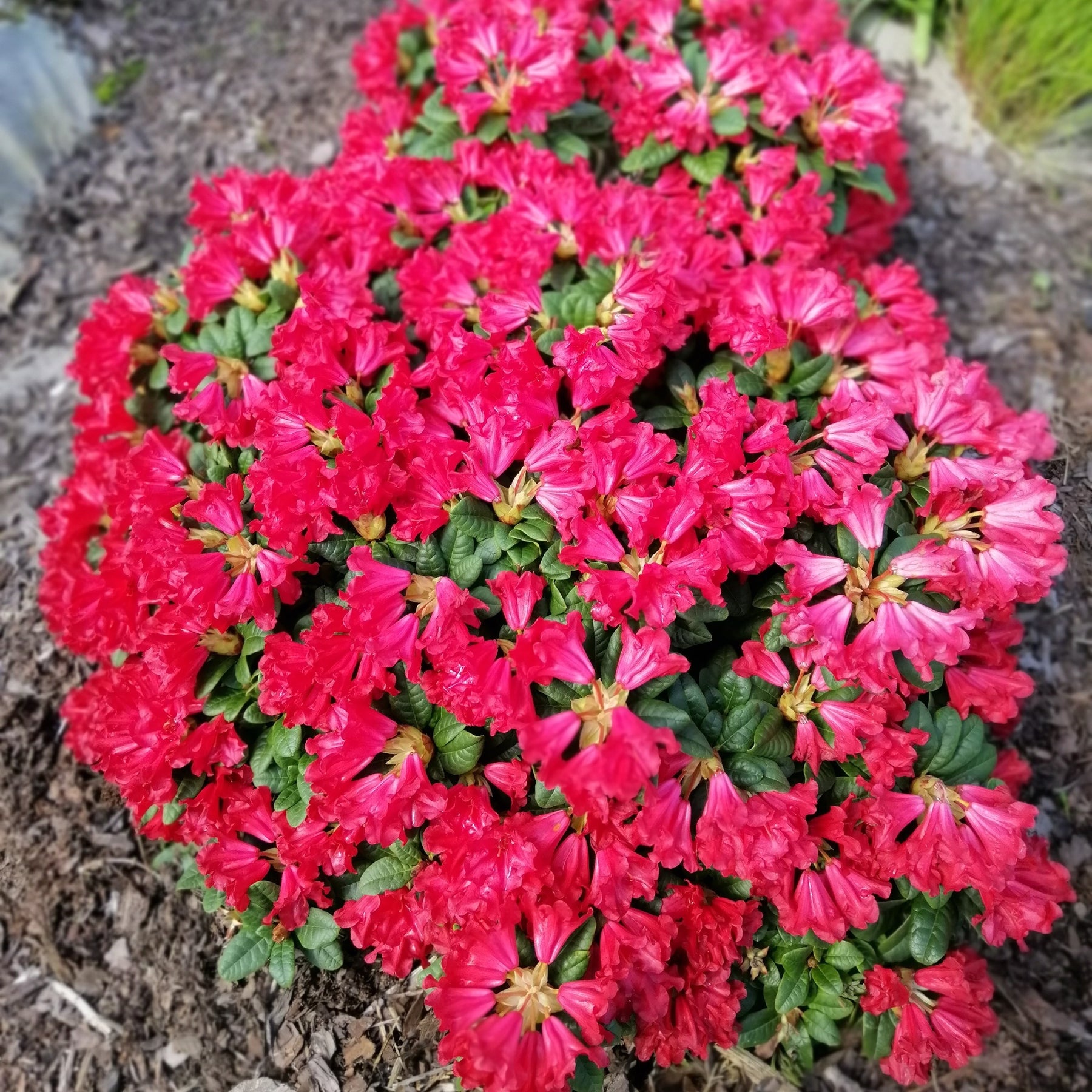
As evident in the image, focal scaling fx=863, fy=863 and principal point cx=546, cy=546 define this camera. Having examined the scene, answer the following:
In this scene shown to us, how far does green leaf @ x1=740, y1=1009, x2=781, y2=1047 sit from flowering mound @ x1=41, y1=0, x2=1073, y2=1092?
2 centimetres

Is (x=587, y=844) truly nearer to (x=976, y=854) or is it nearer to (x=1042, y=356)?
(x=976, y=854)

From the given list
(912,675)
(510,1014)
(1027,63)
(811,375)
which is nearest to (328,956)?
(510,1014)

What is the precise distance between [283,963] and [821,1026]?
1.24 metres

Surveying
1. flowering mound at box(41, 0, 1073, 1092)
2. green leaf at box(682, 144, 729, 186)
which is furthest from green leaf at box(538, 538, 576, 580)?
green leaf at box(682, 144, 729, 186)

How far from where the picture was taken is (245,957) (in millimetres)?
1985

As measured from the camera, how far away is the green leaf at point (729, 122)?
255 cm

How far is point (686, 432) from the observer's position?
2123 mm

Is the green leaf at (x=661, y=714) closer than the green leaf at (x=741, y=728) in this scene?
Yes

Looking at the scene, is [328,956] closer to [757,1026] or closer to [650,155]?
[757,1026]

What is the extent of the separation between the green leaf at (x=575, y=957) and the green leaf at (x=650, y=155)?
212cm

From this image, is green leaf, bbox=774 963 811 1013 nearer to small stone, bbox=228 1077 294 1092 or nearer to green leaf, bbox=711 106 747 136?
small stone, bbox=228 1077 294 1092

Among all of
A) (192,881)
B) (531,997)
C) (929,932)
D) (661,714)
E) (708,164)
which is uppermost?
(708,164)

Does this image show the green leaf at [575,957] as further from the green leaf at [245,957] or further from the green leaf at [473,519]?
the green leaf at [473,519]

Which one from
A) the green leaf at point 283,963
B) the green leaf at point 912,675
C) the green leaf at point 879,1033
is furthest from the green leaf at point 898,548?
the green leaf at point 283,963
